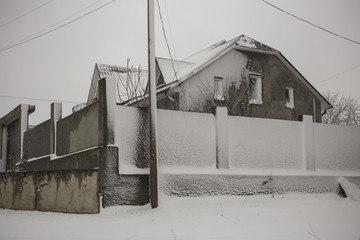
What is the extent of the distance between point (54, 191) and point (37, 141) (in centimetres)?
568

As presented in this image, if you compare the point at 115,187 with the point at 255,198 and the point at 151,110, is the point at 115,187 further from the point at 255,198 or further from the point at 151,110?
the point at 255,198

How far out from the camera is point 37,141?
14797 mm

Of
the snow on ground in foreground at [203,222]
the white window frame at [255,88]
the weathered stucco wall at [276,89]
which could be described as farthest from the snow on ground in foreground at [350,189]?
the white window frame at [255,88]

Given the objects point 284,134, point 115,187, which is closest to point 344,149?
point 284,134

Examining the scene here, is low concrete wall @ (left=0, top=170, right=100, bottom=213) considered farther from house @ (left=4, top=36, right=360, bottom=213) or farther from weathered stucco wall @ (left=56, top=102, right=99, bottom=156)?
weathered stucco wall @ (left=56, top=102, right=99, bottom=156)

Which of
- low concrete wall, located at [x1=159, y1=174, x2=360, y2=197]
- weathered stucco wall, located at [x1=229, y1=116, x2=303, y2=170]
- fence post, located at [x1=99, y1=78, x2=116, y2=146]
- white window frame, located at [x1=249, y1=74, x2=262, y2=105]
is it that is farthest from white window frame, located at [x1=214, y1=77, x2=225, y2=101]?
fence post, located at [x1=99, y1=78, x2=116, y2=146]

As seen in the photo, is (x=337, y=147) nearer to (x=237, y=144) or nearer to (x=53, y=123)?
(x=237, y=144)

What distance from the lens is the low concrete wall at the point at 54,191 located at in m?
8.84

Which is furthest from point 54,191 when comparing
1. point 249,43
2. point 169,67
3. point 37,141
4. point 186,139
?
point 249,43

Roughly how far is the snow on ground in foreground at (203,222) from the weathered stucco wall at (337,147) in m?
2.85

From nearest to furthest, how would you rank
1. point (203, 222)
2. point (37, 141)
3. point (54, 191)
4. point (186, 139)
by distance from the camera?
point (203, 222)
point (54, 191)
point (186, 139)
point (37, 141)

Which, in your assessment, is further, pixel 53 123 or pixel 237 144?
pixel 53 123

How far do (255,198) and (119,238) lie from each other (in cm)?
532

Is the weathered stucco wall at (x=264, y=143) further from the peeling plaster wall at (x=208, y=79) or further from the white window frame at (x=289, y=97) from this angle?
the white window frame at (x=289, y=97)
